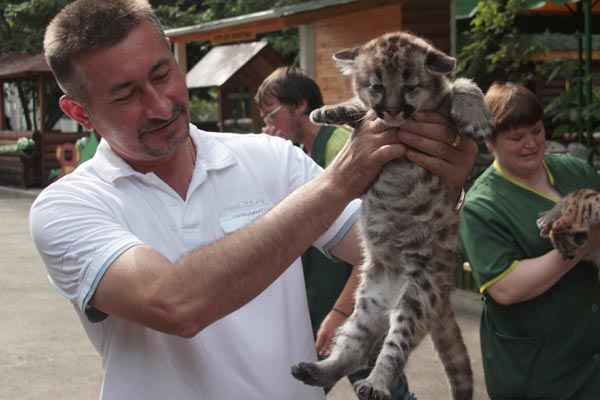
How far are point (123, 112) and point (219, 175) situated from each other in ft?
1.36

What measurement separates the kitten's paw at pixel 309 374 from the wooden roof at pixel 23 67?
20.0 meters

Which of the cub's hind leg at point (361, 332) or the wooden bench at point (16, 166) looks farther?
the wooden bench at point (16, 166)

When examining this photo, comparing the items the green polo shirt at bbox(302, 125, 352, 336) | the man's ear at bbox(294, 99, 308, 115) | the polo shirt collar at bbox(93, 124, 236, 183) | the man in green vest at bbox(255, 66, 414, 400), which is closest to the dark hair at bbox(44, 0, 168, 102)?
the polo shirt collar at bbox(93, 124, 236, 183)

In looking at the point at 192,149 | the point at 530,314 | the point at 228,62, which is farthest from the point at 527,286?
the point at 228,62

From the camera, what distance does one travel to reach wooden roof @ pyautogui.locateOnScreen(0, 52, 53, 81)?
22000 millimetres

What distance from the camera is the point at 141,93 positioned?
103 inches

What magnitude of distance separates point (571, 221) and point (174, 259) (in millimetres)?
1841

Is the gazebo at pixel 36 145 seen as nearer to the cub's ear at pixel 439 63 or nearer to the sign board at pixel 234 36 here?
the sign board at pixel 234 36

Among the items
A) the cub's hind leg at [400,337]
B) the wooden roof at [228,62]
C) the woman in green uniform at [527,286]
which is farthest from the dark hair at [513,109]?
the wooden roof at [228,62]

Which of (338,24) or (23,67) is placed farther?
(23,67)

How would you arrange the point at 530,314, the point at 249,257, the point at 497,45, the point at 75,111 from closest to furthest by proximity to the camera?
1. the point at 249,257
2. the point at 75,111
3. the point at 530,314
4. the point at 497,45

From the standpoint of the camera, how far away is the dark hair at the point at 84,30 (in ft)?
8.44

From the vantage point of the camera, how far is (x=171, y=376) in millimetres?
2686

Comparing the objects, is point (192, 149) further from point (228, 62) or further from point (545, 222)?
point (228, 62)
